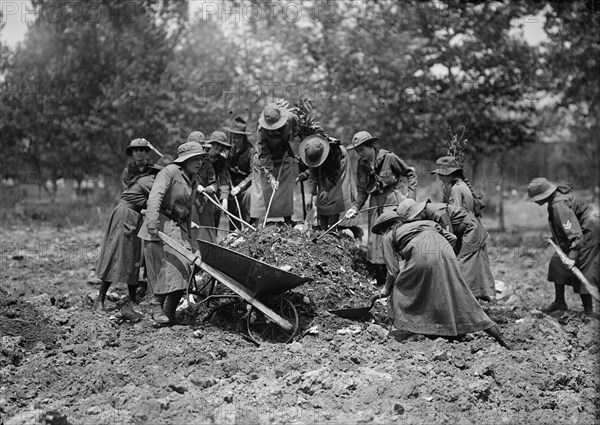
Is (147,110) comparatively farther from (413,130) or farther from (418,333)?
(418,333)

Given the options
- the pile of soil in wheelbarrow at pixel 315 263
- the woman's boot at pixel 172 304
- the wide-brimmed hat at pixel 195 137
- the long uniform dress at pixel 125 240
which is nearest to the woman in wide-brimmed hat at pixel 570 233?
the pile of soil in wheelbarrow at pixel 315 263

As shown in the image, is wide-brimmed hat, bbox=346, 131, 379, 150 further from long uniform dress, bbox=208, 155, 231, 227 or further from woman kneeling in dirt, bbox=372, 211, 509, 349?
long uniform dress, bbox=208, 155, 231, 227

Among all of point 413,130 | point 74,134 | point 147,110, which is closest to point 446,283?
point 413,130

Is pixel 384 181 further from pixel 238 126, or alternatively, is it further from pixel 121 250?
pixel 121 250

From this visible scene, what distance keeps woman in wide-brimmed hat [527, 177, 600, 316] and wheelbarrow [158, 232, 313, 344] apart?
13.0ft

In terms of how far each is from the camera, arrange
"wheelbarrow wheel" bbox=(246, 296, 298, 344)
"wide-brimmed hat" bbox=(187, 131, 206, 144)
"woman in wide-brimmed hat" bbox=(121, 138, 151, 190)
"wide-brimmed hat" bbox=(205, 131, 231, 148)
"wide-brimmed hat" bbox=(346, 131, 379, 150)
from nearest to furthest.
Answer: "wheelbarrow wheel" bbox=(246, 296, 298, 344), "woman in wide-brimmed hat" bbox=(121, 138, 151, 190), "wide-brimmed hat" bbox=(346, 131, 379, 150), "wide-brimmed hat" bbox=(187, 131, 206, 144), "wide-brimmed hat" bbox=(205, 131, 231, 148)

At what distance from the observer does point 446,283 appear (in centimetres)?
666

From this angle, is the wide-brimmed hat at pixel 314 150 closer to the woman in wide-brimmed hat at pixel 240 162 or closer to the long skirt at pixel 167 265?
the woman in wide-brimmed hat at pixel 240 162

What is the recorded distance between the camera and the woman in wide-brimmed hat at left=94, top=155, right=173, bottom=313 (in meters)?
8.11

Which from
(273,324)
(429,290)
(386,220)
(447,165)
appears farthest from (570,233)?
(273,324)

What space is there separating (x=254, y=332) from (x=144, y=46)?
54.9 feet

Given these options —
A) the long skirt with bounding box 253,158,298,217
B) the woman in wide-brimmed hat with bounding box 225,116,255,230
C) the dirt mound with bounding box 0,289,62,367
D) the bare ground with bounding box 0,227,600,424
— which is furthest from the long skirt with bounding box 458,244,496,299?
the dirt mound with bounding box 0,289,62,367

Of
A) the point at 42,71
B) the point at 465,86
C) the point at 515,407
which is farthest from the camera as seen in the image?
the point at 42,71

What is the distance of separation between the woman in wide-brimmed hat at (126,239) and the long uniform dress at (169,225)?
805mm
